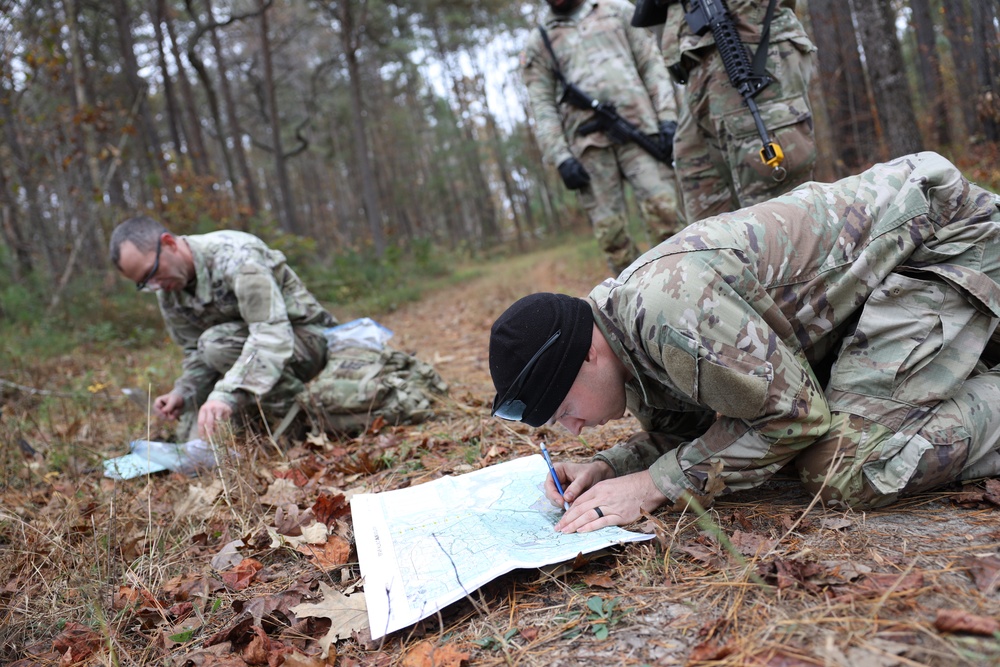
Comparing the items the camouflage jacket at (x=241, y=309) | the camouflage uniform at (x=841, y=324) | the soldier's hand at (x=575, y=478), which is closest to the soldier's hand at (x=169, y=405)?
the camouflage jacket at (x=241, y=309)

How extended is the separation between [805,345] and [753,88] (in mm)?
1505

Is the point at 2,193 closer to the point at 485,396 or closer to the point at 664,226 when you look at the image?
the point at 485,396

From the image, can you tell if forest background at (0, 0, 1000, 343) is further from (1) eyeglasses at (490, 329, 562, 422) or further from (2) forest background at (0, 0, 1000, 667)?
(1) eyeglasses at (490, 329, 562, 422)

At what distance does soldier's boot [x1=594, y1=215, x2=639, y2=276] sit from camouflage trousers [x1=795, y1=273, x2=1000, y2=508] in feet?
8.72

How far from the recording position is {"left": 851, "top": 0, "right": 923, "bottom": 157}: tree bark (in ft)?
18.2

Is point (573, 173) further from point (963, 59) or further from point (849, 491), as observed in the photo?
point (963, 59)

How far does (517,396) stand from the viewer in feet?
5.58

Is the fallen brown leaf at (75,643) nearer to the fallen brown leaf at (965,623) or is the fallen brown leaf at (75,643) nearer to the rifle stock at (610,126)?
the fallen brown leaf at (965,623)

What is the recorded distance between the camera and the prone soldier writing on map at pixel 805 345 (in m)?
1.61

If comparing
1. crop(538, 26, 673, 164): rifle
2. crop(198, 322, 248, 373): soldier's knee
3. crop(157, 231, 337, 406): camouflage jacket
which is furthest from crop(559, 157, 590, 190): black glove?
crop(198, 322, 248, 373): soldier's knee

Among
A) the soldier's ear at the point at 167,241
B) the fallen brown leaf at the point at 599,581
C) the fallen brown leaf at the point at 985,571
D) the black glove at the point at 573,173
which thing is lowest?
the fallen brown leaf at the point at 985,571

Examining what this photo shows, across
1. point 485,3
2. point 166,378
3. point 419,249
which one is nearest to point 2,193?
point 166,378

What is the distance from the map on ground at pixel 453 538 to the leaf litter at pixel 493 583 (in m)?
0.06

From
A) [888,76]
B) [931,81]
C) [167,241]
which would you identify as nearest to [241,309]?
[167,241]
